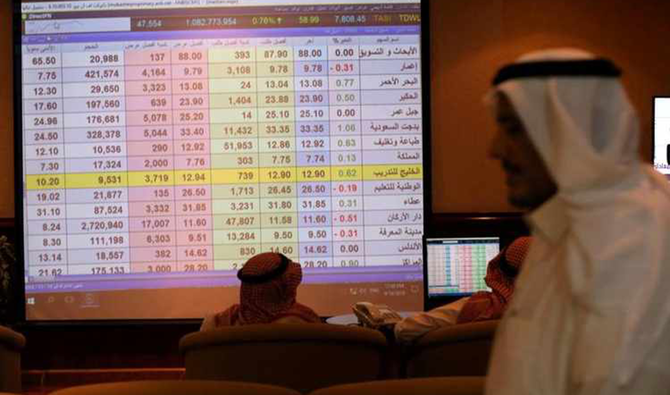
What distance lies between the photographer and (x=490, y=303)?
3391 millimetres

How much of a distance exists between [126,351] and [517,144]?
4.51 m

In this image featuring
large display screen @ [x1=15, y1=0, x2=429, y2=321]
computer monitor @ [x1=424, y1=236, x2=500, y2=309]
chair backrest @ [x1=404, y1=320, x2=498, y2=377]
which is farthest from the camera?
large display screen @ [x1=15, y1=0, x2=429, y2=321]

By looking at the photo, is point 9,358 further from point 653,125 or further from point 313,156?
point 653,125

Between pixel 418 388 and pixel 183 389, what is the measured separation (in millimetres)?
473

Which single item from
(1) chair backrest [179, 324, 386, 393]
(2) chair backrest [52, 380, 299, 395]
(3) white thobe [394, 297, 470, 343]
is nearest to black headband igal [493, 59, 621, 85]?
(2) chair backrest [52, 380, 299, 395]

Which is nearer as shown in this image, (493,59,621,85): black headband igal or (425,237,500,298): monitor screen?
(493,59,621,85): black headband igal

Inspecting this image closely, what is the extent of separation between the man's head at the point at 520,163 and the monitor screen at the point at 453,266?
3.46 metres

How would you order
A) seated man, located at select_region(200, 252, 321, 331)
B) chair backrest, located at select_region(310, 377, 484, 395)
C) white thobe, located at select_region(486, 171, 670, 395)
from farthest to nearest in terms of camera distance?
1. seated man, located at select_region(200, 252, 321, 331)
2. chair backrest, located at select_region(310, 377, 484, 395)
3. white thobe, located at select_region(486, 171, 670, 395)

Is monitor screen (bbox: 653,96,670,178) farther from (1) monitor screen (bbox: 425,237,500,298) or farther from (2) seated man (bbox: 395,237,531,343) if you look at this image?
(2) seated man (bbox: 395,237,531,343)

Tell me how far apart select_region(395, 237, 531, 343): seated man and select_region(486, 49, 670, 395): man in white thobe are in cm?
203

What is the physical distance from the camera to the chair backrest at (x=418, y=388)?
5.74 ft

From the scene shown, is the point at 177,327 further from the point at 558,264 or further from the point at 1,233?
the point at 558,264

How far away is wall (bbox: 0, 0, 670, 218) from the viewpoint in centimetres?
556

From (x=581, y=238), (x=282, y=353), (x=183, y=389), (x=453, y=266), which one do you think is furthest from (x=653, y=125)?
(x=581, y=238)
